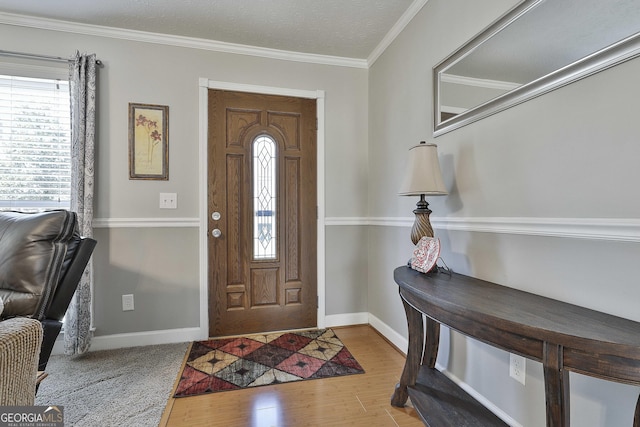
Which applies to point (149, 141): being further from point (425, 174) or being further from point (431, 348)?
point (431, 348)

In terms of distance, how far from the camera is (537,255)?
1.22m

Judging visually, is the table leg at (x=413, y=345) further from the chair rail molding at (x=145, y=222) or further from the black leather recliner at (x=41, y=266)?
the chair rail molding at (x=145, y=222)

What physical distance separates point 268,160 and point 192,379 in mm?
1653

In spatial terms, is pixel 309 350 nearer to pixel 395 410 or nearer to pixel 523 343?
pixel 395 410

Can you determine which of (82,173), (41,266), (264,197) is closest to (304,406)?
(41,266)

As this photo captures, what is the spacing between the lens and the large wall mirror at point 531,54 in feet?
3.14

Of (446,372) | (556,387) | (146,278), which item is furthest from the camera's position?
(146,278)

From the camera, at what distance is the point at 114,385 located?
1.78 m

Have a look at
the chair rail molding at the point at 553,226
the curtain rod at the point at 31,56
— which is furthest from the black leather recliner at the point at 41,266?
the chair rail molding at the point at 553,226

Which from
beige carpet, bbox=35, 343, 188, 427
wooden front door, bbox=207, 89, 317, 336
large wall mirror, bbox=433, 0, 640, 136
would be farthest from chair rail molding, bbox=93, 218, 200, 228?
large wall mirror, bbox=433, 0, 640, 136

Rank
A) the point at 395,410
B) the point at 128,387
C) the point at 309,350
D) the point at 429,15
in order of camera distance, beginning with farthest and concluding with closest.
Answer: the point at 309,350, the point at 429,15, the point at 128,387, the point at 395,410

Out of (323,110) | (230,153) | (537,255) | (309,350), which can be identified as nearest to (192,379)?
(309,350)

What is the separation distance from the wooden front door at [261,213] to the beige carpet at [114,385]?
1.64ft

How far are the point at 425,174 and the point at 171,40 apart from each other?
2.21 m
